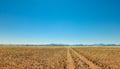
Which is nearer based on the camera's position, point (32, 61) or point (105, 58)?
point (32, 61)

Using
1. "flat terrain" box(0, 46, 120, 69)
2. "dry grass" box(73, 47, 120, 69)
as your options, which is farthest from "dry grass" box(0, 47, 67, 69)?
"dry grass" box(73, 47, 120, 69)

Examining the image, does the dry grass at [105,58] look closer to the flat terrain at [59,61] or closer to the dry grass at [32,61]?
the flat terrain at [59,61]

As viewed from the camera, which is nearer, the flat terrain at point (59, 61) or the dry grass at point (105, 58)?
the flat terrain at point (59, 61)

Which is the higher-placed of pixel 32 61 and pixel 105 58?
pixel 105 58

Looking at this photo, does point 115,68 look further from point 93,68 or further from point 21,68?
point 21,68

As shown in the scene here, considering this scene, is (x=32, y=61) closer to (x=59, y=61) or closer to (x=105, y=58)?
(x=59, y=61)

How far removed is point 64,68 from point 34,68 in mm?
2986

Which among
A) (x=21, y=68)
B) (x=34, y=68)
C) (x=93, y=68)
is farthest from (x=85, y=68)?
(x=21, y=68)

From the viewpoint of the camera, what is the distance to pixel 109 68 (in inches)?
746

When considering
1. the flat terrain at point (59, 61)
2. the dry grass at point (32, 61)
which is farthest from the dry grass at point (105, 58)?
the dry grass at point (32, 61)

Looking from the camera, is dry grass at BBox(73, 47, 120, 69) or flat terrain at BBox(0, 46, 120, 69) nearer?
flat terrain at BBox(0, 46, 120, 69)

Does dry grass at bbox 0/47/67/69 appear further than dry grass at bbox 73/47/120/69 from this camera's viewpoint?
No

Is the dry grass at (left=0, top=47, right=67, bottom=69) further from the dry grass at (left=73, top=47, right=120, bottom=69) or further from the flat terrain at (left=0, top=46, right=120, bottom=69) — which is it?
the dry grass at (left=73, top=47, right=120, bottom=69)

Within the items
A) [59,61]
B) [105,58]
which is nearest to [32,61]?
[59,61]
